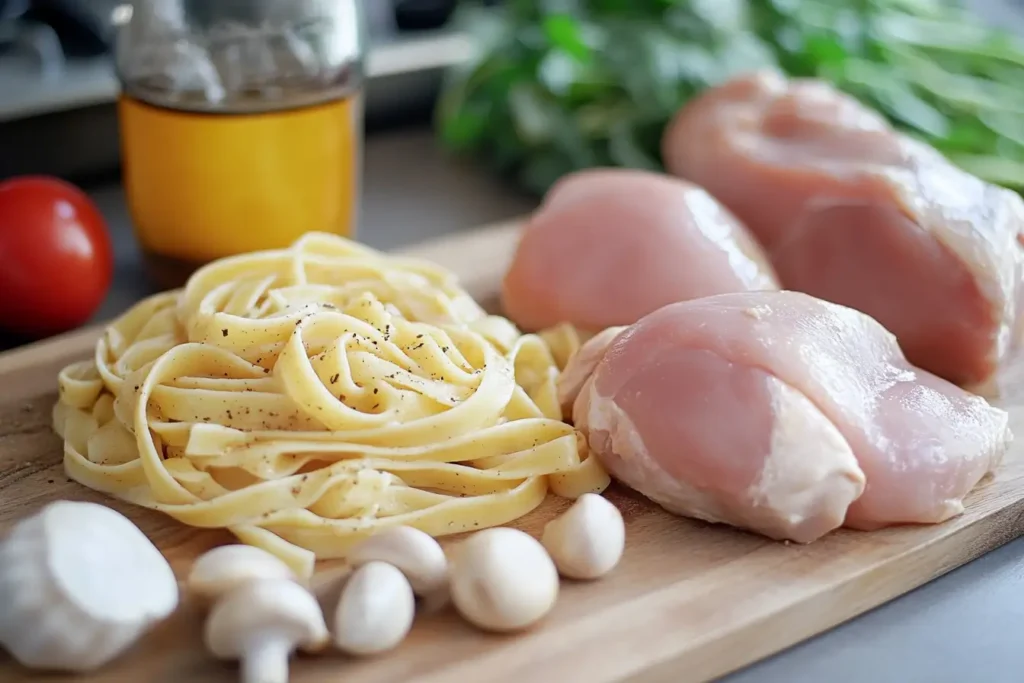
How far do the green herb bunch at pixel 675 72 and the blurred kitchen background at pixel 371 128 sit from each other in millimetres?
→ 22

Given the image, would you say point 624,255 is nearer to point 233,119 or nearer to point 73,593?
point 233,119

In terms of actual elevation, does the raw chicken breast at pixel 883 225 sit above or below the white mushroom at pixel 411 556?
above

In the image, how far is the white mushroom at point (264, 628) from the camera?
4.15 ft

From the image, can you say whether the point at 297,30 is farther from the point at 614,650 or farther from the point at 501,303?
the point at 614,650

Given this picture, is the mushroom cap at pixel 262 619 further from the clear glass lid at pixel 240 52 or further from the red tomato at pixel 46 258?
the clear glass lid at pixel 240 52

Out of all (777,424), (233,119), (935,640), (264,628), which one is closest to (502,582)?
(264,628)

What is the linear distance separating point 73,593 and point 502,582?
1.63ft

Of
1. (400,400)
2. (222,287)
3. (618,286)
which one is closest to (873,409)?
(618,286)

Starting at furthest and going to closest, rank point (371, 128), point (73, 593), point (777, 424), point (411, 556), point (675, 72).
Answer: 1. point (371, 128)
2. point (675, 72)
3. point (777, 424)
4. point (411, 556)
5. point (73, 593)

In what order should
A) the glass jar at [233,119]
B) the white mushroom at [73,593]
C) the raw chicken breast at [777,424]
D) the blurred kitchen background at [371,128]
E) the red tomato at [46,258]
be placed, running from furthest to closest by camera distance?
the blurred kitchen background at [371,128]
the glass jar at [233,119]
the red tomato at [46,258]
the raw chicken breast at [777,424]
the white mushroom at [73,593]

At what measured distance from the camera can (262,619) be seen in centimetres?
126

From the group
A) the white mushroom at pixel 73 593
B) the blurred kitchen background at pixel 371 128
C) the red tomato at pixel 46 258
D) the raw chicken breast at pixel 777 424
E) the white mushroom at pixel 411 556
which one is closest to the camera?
the white mushroom at pixel 73 593

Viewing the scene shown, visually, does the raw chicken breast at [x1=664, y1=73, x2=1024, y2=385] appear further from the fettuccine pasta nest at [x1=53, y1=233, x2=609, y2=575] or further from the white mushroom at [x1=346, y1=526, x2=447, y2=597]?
the white mushroom at [x1=346, y1=526, x2=447, y2=597]

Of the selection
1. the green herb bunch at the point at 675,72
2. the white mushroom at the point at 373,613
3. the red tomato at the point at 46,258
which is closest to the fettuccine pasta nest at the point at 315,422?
the white mushroom at the point at 373,613
